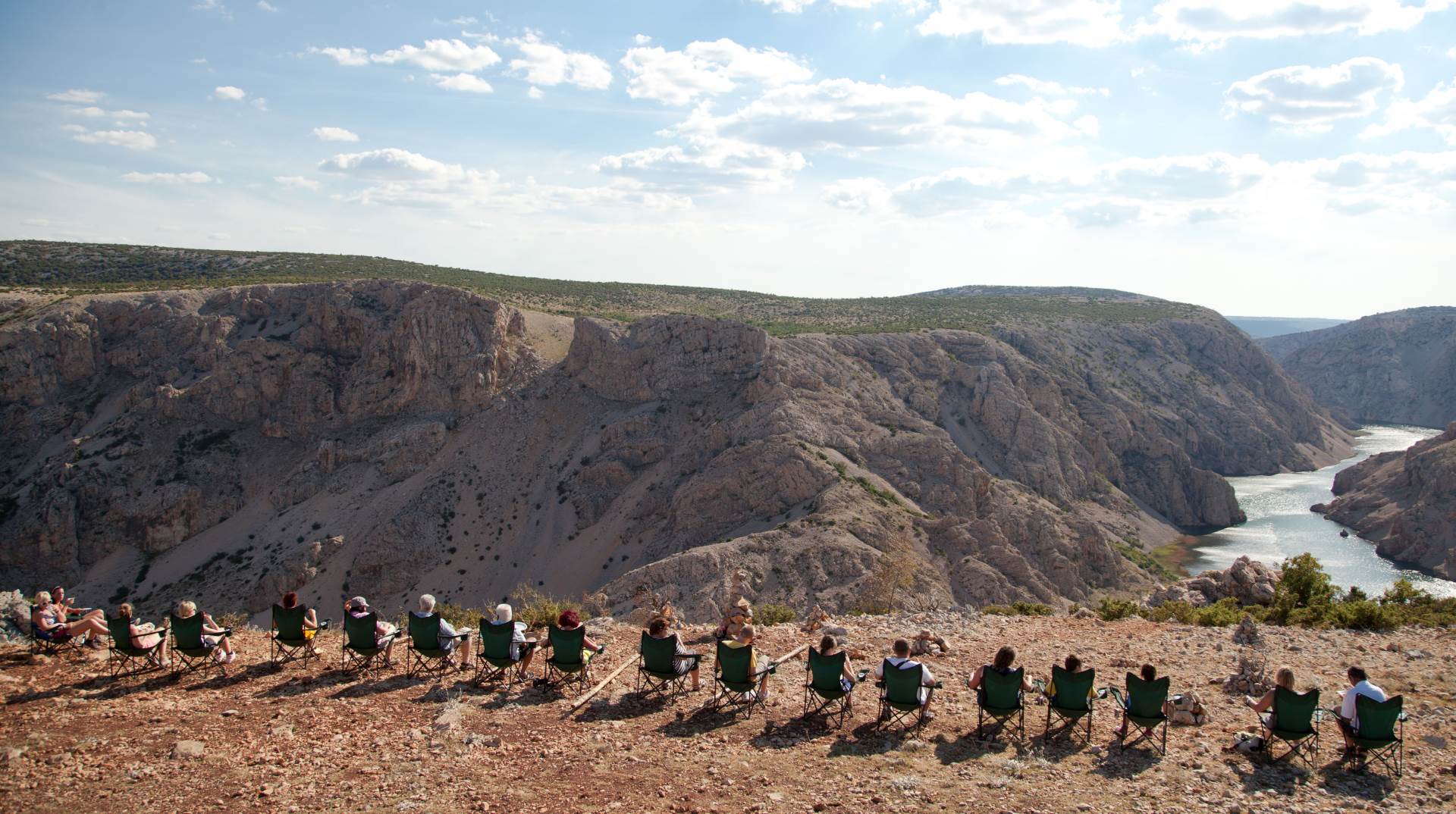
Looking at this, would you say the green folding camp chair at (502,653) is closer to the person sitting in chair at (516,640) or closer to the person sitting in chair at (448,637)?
the person sitting in chair at (516,640)

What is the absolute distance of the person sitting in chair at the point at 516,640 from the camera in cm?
1065

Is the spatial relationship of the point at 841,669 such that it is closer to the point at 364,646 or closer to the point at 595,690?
the point at 595,690

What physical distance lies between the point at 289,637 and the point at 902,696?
8.10m

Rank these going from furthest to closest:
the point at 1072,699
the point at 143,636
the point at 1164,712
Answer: the point at 143,636
the point at 1164,712
the point at 1072,699

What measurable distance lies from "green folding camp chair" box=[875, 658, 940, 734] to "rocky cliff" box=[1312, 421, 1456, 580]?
53.2 metres

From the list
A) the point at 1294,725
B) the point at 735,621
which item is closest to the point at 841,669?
the point at 735,621

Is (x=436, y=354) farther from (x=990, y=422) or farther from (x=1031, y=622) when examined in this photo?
(x=1031, y=622)

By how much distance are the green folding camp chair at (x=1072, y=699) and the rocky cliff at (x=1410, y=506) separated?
52.2m

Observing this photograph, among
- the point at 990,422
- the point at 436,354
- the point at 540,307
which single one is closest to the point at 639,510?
the point at 436,354

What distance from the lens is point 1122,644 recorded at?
45.7 ft

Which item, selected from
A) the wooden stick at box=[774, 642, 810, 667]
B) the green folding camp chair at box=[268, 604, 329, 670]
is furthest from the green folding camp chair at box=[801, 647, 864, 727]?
the green folding camp chair at box=[268, 604, 329, 670]

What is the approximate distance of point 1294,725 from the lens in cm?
890

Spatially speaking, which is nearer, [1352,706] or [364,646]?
[1352,706]

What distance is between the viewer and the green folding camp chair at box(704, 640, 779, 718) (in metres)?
9.99
